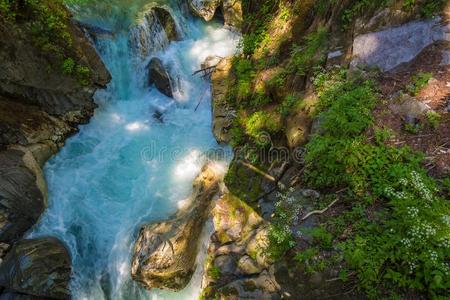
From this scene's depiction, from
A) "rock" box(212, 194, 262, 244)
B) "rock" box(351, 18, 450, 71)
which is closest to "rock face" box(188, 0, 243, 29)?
"rock" box(351, 18, 450, 71)

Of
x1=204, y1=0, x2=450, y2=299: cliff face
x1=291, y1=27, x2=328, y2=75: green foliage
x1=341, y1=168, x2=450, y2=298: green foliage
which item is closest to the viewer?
x1=341, y1=168, x2=450, y2=298: green foliage

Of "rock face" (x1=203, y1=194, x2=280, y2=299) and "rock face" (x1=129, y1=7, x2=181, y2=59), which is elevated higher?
"rock face" (x1=129, y1=7, x2=181, y2=59)

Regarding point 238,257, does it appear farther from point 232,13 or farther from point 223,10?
point 223,10

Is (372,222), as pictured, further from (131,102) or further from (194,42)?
(194,42)

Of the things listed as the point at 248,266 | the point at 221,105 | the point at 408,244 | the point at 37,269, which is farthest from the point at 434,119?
the point at 37,269

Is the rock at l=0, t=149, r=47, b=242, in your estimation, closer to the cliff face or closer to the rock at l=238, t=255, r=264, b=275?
the cliff face

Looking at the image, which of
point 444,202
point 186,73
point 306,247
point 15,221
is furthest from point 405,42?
point 15,221

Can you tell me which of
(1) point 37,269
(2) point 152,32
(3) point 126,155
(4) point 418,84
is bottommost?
(1) point 37,269

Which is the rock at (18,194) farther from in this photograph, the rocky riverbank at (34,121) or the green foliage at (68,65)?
the green foliage at (68,65)
